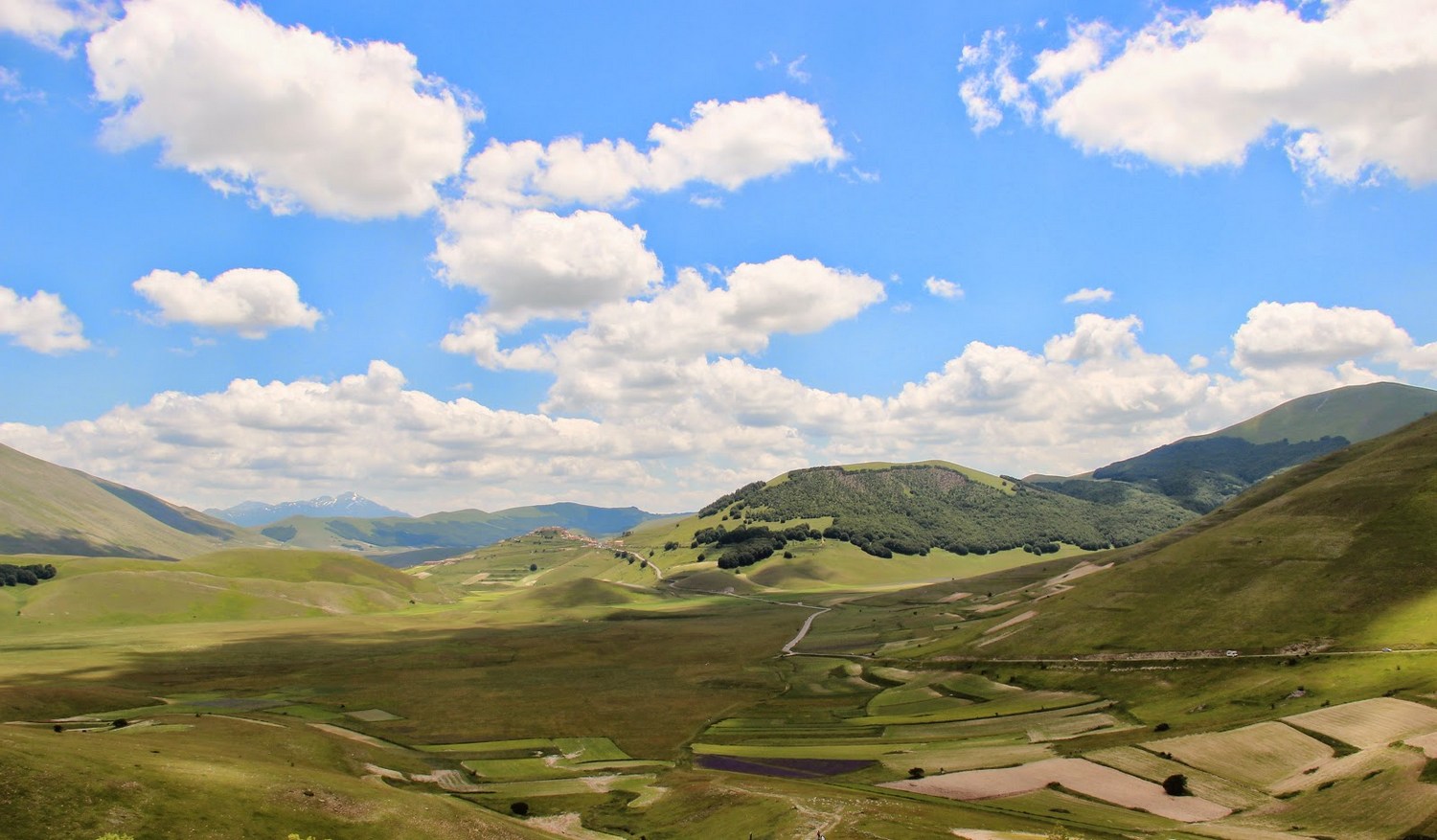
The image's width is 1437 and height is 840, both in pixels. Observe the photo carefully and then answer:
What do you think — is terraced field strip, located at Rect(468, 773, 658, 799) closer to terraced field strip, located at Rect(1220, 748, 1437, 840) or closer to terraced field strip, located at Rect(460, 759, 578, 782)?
terraced field strip, located at Rect(460, 759, 578, 782)

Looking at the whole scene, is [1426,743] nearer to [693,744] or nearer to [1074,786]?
[1074,786]

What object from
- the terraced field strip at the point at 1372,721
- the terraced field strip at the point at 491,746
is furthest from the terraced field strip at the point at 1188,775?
the terraced field strip at the point at 491,746

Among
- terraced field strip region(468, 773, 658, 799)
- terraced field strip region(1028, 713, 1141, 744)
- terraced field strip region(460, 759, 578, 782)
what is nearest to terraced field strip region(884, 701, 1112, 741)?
terraced field strip region(1028, 713, 1141, 744)

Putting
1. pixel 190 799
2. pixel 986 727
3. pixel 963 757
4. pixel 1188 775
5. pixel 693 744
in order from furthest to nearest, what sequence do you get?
pixel 693 744, pixel 986 727, pixel 963 757, pixel 1188 775, pixel 190 799

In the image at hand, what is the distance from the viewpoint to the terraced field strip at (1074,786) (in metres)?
59.3

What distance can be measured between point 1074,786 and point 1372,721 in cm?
2867

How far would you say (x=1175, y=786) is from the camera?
205 ft

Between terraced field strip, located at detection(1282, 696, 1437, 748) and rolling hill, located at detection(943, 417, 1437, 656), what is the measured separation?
24.5 metres

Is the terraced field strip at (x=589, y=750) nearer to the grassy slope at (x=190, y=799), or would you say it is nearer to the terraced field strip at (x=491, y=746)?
the terraced field strip at (x=491, y=746)

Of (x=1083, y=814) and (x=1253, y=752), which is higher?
(x=1253, y=752)

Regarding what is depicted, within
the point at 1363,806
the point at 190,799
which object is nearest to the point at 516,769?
the point at 190,799

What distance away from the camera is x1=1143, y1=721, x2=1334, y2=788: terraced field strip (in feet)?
211

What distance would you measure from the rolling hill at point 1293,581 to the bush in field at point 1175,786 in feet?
160

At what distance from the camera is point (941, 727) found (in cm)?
9619
